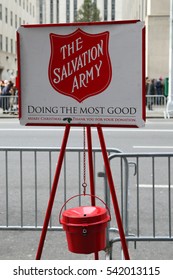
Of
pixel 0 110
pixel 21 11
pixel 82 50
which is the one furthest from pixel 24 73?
pixel 21 11

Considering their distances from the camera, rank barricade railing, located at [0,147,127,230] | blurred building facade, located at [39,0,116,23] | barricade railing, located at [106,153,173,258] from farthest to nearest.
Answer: blurred building facade, located at [39,0,116,23] → barricade railing, located at [0,147,127,230] → barricade railing, located at [106,153,173,258]

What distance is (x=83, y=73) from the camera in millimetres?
3930

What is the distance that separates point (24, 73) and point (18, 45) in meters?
0.23

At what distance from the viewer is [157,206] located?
267 inches

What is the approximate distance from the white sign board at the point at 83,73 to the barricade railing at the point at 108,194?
1.24m

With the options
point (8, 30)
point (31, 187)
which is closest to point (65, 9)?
point (8, 30)

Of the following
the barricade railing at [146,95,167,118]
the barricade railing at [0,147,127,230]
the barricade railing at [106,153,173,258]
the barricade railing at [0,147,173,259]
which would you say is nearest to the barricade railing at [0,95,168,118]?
the barricade railing at [146,95,167,118]

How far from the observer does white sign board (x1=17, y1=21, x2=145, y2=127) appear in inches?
151

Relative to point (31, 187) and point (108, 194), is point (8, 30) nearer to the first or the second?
point (31, 187)

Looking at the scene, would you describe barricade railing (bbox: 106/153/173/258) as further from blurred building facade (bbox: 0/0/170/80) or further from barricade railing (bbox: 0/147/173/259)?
blurred building facade (bbox: 0/0/170/80)

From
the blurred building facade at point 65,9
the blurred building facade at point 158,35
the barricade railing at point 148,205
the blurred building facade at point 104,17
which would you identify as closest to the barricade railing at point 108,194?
the barricade railing at point 148,205

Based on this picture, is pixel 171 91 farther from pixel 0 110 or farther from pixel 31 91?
pixel 31 91

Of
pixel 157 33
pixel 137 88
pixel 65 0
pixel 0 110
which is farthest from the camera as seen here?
pixel 65 0

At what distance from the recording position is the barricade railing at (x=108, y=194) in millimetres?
5289
